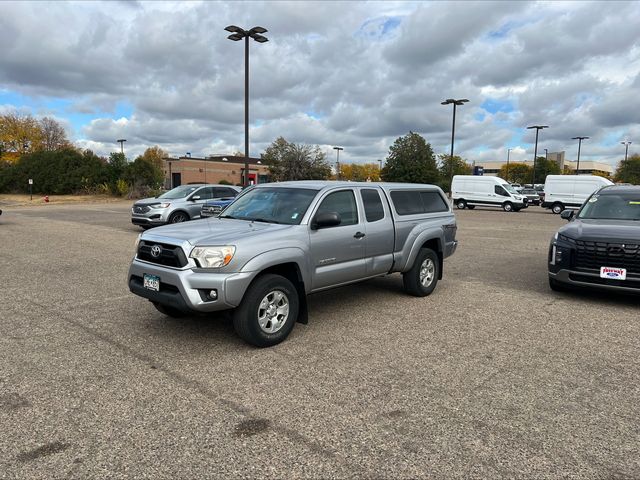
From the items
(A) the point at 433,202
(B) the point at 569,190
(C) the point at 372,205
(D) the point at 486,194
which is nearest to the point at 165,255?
(C) the point at 372,205

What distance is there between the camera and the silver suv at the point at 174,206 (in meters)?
14.9

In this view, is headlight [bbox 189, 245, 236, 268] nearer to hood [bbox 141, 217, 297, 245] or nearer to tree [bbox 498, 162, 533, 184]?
hood [bbox 141, 217, 297, 245]

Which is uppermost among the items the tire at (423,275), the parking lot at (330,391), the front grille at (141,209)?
the front grille at (141,209)

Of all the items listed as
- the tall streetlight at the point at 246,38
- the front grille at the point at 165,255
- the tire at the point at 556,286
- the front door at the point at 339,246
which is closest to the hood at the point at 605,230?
the tire at the point at 556,286

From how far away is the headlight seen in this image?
4352 millimetres

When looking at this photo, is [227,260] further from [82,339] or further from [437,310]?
[437,310]

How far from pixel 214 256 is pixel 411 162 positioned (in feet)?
198

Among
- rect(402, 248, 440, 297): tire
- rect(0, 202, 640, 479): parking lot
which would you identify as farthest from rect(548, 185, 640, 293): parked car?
rect(402, 248, 440, 297): tire

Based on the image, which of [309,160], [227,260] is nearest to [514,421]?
[227,260]

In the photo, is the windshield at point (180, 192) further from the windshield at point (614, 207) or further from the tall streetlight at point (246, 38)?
the windshield at point (614, 207)

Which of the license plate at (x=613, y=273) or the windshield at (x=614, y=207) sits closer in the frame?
the license plate at (x=613, y=273)

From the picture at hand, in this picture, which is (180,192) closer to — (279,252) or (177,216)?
(177,216)

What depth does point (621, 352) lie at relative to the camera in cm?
473

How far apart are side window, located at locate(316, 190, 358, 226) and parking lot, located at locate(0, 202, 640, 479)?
1.24 metres
